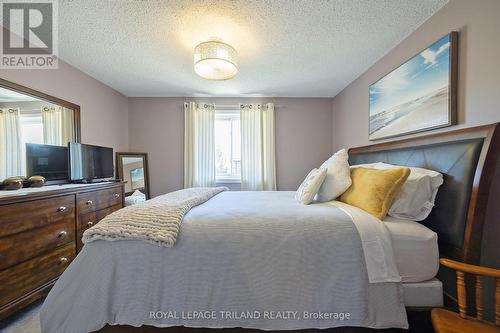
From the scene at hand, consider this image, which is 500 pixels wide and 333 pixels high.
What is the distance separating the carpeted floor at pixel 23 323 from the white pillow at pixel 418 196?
266cm

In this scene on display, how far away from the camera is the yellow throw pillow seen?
1.29 meters

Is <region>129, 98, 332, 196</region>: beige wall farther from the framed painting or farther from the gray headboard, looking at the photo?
the gray headboard

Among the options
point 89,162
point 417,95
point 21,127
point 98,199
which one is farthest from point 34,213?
point 417,95

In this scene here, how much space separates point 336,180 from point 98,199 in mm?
2500

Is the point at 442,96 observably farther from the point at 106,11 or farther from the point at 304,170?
the point at 106,11

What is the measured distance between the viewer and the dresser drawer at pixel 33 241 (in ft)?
4.56

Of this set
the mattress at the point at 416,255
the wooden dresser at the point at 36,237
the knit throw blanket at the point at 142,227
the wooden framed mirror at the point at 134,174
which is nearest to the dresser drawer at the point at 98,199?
the wooden dresser at the point at 36,237

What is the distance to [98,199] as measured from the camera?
224 centimetres

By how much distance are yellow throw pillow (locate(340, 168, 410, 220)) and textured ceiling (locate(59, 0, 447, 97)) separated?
1.29m

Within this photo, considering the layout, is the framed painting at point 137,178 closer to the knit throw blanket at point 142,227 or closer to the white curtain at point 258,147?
the white curtain at point 258,147

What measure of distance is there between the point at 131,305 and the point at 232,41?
87.8 inches

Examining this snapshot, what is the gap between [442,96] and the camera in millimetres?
1511

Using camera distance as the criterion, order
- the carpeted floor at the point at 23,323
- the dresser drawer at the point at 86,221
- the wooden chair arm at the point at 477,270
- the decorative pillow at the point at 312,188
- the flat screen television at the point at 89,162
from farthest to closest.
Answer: the flat screen television at the point at 89,162 → the dresser drawer at the point at 86,221 → the decorative pillow at the point at 312,188 → the carpeted floor at the point at 23,323 → the wooden chair arm at the point at 477,270

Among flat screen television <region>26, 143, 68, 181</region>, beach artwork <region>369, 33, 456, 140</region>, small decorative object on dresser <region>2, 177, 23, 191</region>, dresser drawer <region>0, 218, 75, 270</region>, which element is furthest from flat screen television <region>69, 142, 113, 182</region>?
beach artwork <region>369, 33, 456, 140</region>
